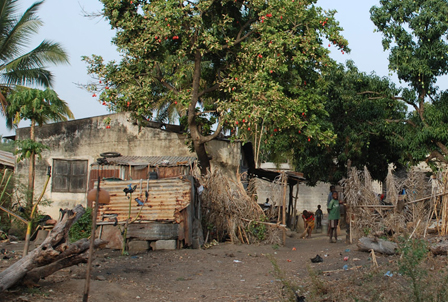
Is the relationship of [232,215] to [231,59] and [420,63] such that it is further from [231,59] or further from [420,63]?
[420,63]

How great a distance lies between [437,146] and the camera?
61.2ft

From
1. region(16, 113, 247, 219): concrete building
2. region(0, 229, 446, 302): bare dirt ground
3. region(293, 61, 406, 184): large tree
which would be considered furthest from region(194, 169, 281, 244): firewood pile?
region(293, 61, 406, 184): large tree

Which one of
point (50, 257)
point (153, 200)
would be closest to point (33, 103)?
point (153, 200)

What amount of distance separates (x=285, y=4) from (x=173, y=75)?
13.2ft

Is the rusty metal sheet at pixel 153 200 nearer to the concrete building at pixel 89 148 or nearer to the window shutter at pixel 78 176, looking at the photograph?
the concrete building at pixel 89 148

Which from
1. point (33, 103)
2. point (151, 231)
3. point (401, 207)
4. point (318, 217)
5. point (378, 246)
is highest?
point (33, 103)

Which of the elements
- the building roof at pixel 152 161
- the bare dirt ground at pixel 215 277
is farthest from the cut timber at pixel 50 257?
the building roof at pixel 152 161

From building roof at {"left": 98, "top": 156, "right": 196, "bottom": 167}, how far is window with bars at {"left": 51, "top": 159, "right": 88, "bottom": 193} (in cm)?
145

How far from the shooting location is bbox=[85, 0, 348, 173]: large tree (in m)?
13.7

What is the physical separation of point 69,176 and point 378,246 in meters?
10.9

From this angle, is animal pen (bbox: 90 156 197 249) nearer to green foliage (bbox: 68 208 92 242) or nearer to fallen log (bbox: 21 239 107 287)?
green foliage (bbox: 68 208 92 242)

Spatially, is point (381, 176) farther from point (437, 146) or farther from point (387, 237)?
point (387, 237)

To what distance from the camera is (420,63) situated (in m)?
17.8

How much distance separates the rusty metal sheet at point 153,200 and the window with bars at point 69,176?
4.98m
